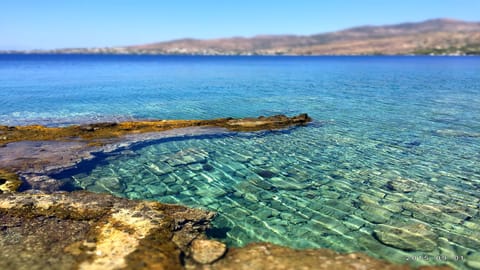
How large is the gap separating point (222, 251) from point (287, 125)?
16688mm

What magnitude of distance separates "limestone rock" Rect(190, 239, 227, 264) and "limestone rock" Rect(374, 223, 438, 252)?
4651mm

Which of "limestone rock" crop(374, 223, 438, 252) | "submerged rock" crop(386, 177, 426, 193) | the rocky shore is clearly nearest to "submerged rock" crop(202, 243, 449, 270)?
the rocky shore

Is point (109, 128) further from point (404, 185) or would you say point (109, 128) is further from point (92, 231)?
point (404, 185)

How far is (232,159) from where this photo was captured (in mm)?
17688

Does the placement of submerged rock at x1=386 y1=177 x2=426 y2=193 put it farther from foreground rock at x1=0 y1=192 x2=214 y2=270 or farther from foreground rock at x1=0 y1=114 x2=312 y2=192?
foreground rock at x1=0 y1=114 x2=312 y2=192

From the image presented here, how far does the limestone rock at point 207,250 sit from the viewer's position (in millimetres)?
8781

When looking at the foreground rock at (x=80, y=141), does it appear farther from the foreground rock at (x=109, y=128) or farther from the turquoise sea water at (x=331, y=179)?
the turquoise sea water at (x=331, y=179)

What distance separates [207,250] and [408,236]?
19.3ft

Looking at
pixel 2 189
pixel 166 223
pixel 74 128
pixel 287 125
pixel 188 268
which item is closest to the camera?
pixel 188 268

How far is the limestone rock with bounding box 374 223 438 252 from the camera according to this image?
9691 millimetres

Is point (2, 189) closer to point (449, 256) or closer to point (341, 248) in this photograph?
point (341, 248)

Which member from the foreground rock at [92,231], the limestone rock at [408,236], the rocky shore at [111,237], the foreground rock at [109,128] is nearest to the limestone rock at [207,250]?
the rocky shore at [111,237]

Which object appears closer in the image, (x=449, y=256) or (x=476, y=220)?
(x=449, y=256)

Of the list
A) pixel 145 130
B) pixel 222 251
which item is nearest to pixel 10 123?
pixel 145 130
